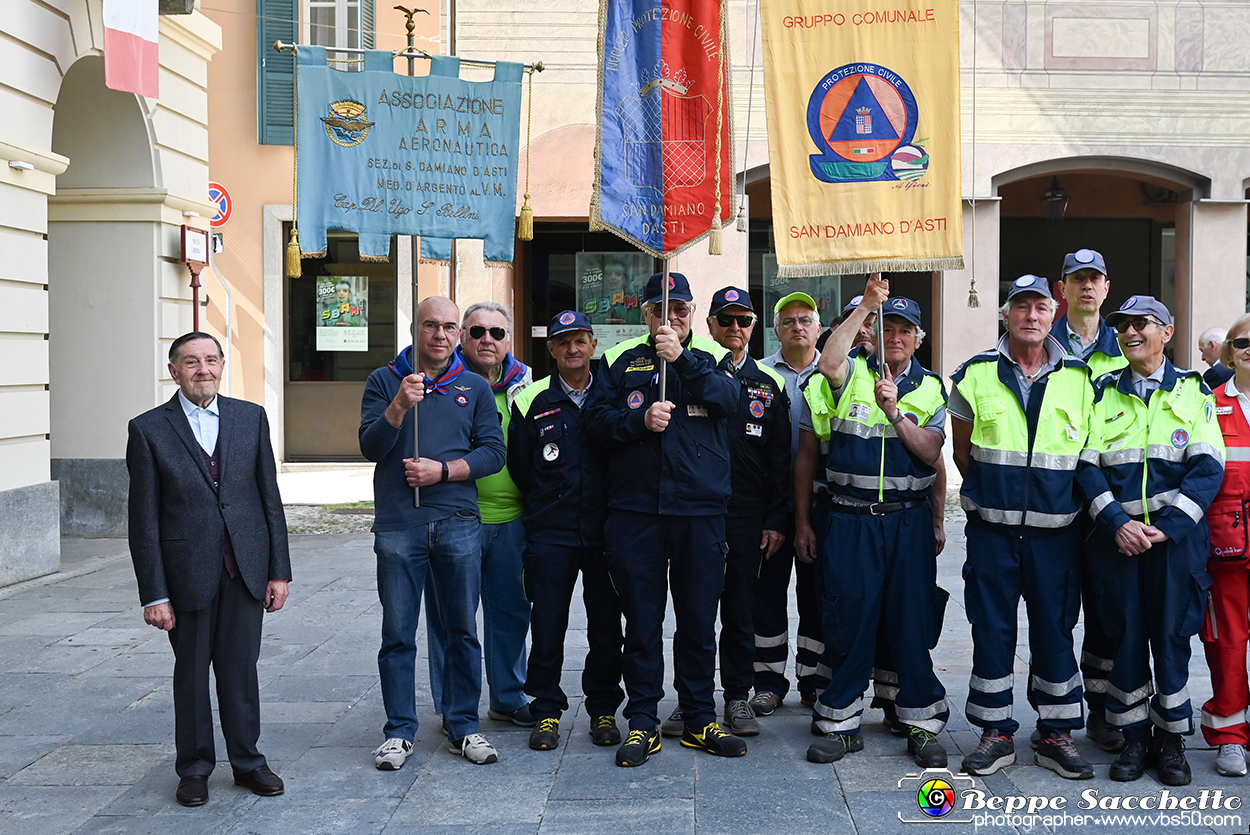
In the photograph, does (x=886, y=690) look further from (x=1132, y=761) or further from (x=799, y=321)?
(x=799, y=321)

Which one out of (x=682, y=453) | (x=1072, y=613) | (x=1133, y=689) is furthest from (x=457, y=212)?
(x=1133, y=689)

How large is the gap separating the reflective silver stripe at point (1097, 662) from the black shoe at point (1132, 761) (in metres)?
0.37

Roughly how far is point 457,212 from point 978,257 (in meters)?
10.9

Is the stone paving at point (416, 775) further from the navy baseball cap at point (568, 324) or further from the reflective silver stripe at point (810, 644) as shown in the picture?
the navy baseball cap at point (568, 324)

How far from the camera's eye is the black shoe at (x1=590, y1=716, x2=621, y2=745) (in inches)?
218

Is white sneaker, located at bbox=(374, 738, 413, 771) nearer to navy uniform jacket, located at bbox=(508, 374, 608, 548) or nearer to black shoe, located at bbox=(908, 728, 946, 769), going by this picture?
navy uniform jacket, located at bbox=(508, 374, 608, 548)

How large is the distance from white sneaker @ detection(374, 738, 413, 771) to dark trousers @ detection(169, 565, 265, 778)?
1.67 ft

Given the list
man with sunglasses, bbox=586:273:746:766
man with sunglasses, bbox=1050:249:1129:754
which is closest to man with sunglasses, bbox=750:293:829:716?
man with sunglasses, bbox=586:273:746:766

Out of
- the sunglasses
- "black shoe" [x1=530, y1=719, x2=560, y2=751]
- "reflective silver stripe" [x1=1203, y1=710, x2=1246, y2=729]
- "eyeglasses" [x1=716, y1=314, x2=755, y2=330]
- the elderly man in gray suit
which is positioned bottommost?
"black shoe" [x1=530, y1=719, x2=560, y2=751]

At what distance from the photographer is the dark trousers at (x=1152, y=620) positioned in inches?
199

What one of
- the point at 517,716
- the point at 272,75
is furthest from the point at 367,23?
the point at 517,716

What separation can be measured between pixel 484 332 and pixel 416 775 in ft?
7.37

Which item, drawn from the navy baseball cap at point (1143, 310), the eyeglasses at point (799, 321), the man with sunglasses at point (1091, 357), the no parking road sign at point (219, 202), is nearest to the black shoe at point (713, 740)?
the man with sunglasses at point (1091, 357)

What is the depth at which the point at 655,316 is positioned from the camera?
18.3 ft
